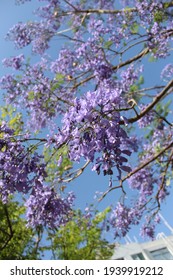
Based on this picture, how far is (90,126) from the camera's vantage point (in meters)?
3.03

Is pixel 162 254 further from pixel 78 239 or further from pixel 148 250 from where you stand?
pixel 78 239

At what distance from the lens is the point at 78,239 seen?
11773 mm

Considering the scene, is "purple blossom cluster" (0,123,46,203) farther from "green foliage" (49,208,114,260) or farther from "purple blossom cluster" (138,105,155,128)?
"green foliage" (49,208,114,260)

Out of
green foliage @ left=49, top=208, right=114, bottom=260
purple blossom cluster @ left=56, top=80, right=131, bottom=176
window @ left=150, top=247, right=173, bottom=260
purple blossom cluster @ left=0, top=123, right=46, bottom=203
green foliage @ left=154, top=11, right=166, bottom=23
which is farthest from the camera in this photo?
window @ left=150, top=247, right=173, bottom=260

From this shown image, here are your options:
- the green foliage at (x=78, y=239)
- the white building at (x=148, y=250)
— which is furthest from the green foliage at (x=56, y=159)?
the white building at (x=148, y=250)

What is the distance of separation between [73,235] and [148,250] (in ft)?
90.0

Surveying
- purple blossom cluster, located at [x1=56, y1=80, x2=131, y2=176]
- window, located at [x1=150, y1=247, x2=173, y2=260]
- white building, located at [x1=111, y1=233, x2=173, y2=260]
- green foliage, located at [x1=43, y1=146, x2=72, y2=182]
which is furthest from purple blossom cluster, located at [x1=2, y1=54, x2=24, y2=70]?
window, located at [x1=150, y1=247, x2=173, y2=260]

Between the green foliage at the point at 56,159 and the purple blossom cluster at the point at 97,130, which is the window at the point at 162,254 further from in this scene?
the purple blossom cluster at the point at 97,130

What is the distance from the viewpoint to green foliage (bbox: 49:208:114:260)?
1162cm

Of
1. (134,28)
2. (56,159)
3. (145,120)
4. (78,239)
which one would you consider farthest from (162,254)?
(56,159)
